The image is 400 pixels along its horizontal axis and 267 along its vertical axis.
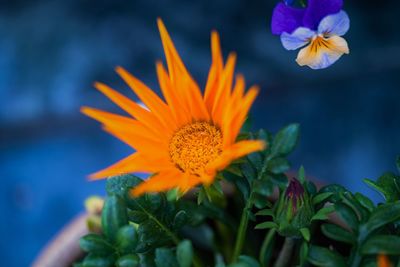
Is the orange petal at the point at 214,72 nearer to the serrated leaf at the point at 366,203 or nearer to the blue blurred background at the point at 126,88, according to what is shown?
the serrated leaf at the point at 366,203

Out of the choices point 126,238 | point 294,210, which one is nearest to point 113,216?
point 126,238

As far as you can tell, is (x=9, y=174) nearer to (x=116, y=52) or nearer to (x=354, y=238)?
(x=116, y=52)

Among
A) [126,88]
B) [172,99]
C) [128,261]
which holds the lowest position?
[128,261]

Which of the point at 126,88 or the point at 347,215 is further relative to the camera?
the point at 126,88

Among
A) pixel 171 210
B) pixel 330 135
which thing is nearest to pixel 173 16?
pixel 330 135

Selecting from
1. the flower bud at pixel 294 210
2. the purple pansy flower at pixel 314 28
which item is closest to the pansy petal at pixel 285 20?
the purple pansy flower at pixel 314 28

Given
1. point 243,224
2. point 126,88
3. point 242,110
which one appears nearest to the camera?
point 242,110

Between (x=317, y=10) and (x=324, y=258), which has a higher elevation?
(x=317, y=10)

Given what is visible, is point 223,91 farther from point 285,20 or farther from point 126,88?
point 126,88

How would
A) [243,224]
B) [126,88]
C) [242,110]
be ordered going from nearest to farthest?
[242,110], [243,224], [126,88]
